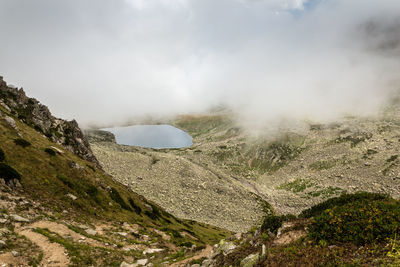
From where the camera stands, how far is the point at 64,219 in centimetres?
2239

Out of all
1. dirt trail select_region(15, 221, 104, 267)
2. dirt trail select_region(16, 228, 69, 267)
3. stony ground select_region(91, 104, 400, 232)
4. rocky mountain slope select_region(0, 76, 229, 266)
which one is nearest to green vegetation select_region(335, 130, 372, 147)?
stony ground select_region(91, 104, 400, 232)

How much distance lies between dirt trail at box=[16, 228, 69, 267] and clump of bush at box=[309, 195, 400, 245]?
1665cm

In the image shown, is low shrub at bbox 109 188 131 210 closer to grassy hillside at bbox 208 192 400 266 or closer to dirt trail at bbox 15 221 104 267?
dirt trail at bbox 15 221 104 267

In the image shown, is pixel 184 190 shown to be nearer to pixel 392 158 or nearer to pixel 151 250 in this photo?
pixel 151 250

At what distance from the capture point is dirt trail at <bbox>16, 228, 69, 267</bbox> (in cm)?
1511

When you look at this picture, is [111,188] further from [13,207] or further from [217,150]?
[217,150]

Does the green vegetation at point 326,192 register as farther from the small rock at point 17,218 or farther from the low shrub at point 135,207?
the small rock at point 17,218

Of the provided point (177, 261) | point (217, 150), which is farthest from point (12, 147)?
point (217, 150)

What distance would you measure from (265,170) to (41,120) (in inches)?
5552

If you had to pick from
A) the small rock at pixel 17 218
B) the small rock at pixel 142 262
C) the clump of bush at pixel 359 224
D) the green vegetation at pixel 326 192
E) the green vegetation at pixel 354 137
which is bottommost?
the small rock at pixel 142 262

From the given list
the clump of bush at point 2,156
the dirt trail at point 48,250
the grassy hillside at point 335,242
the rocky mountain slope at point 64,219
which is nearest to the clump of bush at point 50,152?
the rocky mountain slope at point 64,219

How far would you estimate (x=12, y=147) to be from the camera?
95.3 ft

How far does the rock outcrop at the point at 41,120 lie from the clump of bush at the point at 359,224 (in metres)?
52.0

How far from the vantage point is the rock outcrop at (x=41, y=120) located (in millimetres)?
47269
